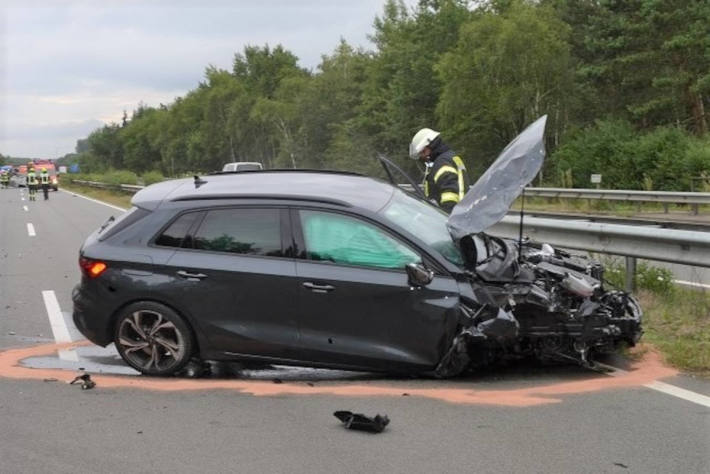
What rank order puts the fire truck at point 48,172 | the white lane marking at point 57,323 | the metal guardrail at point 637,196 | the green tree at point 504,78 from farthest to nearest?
1. the fire truck at point 48,172
2. the green tree at point 504,78
3. the metal guardrail at point 637,196
4. the white lane marking at point 57,323

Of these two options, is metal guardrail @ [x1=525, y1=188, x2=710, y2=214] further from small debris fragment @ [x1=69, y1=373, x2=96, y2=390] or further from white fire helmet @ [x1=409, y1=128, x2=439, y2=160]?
small debris fragment @ [x1=69, y1=373, x2=96, y2=390]

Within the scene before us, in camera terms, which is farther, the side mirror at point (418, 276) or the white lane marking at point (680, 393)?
the side mirror at point (418, 276)

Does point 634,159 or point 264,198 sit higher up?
point 634,159

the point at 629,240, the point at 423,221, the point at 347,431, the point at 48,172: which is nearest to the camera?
the point at 347,431

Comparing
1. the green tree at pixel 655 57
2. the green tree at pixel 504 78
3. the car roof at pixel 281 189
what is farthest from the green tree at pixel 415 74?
the car roof at pixel 281 189

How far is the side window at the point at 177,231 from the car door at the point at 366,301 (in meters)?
0.91

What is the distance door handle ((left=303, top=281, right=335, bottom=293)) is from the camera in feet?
17.5

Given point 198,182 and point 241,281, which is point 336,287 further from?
point 198,182

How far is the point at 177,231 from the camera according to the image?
5793 millimetres

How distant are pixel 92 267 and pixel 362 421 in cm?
254

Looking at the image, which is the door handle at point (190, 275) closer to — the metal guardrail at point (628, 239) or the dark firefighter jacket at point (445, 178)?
the dark firefighter jacket at point (445, 178)

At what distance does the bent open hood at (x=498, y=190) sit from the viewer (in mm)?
5434

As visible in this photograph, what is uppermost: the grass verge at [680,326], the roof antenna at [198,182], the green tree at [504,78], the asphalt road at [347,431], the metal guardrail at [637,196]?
the green tree at [504,78]

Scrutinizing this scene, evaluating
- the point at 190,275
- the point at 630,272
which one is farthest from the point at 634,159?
the point at 190,275
